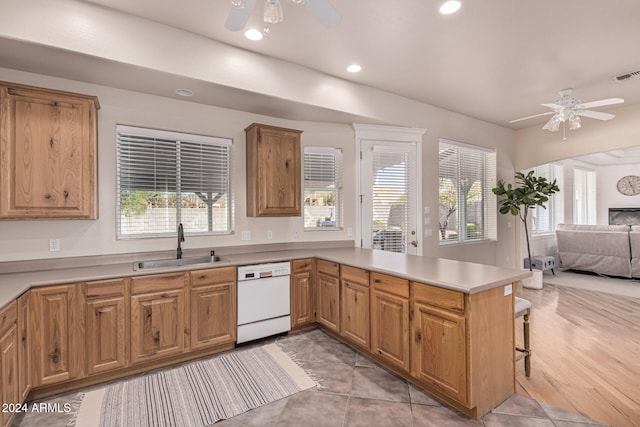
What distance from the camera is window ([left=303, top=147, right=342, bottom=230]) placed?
3.99m

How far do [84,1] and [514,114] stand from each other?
5.59 m

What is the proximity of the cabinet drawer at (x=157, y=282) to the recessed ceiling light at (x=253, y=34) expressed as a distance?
2159 millimetres

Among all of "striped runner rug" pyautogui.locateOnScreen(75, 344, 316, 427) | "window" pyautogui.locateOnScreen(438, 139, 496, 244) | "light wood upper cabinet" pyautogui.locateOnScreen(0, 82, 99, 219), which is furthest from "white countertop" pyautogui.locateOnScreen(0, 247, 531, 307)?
"window" pyautogui.locateOnScreen(438, 139, 496, 244)

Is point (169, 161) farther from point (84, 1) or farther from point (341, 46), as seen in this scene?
point (341, 46)

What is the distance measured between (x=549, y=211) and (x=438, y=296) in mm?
7530

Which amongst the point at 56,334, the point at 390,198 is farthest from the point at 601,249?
the point at 56,334

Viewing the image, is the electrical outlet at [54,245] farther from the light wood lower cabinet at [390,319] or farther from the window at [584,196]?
the window at [584,196]

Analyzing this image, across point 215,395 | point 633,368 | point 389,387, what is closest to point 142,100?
point 215,395

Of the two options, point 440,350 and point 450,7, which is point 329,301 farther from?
point 450,7

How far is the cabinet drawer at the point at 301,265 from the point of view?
3.32 meters

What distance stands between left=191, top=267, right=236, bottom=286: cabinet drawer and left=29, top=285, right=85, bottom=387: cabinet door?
825 mm

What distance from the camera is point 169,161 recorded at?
3.23 m

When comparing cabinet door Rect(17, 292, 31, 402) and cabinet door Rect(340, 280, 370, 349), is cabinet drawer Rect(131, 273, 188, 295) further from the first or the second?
cabinet door Rect(340, 280, 370, 349)

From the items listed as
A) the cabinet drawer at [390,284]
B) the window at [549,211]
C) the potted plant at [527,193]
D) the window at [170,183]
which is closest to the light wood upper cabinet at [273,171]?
the window at [170,183]
